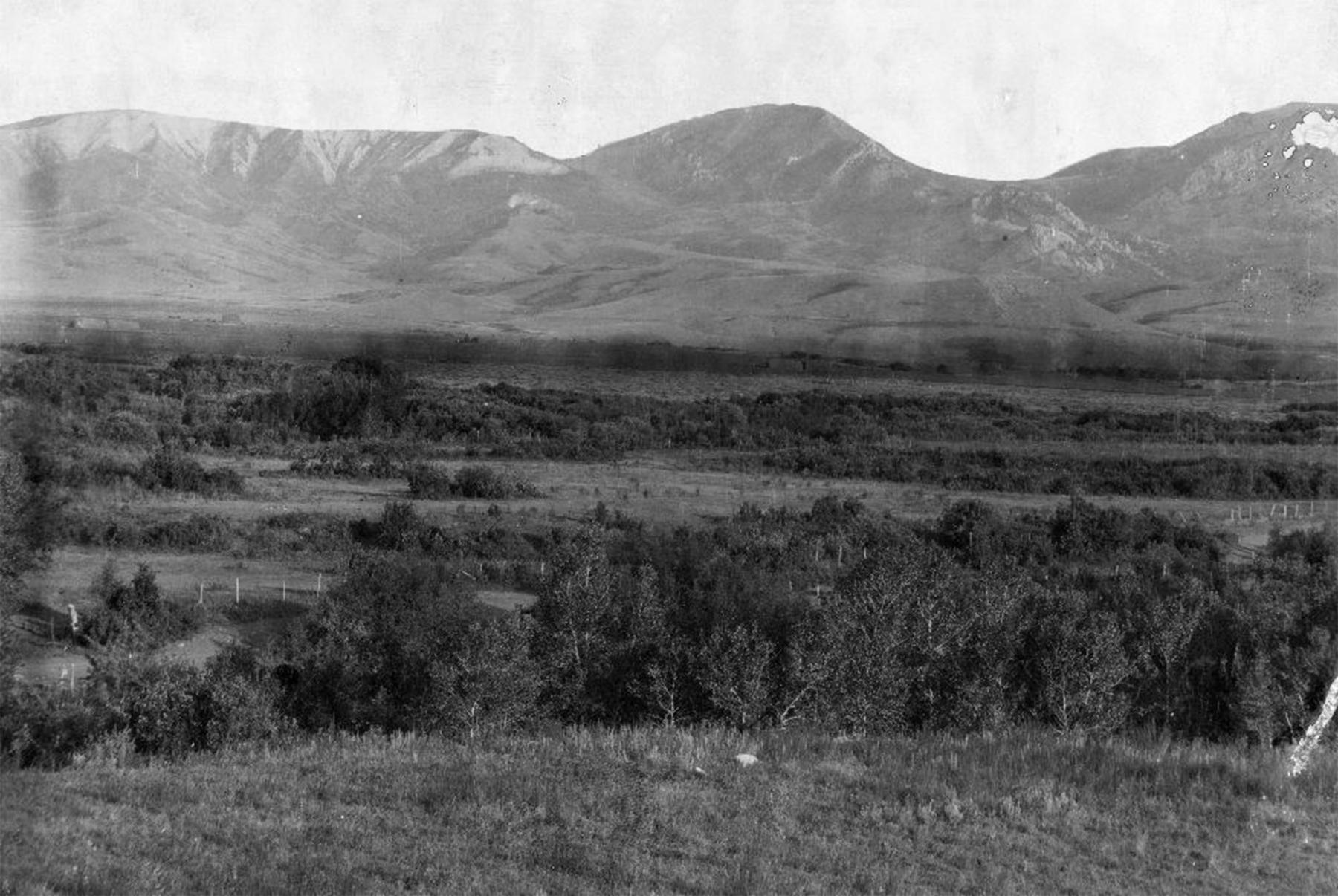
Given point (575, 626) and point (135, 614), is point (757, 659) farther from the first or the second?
point (135, 614)

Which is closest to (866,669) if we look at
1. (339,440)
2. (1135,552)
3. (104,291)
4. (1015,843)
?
(1015,843)

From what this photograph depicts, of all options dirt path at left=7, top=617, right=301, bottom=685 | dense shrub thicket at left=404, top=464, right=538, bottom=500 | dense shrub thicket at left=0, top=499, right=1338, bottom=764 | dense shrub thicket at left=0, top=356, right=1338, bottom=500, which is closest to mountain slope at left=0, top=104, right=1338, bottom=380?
dense shrub thicket at left=0, top=356, right=1338, bottom=500

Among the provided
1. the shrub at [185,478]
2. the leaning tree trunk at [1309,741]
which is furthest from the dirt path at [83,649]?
the leaning tree trunk at [1309,741]

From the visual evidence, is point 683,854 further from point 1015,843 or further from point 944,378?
point 944,378

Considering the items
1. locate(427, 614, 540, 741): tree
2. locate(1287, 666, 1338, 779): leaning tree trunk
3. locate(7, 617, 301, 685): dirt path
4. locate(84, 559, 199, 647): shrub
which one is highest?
locate(1287, 666, 1338, 779): leaning tree trunk

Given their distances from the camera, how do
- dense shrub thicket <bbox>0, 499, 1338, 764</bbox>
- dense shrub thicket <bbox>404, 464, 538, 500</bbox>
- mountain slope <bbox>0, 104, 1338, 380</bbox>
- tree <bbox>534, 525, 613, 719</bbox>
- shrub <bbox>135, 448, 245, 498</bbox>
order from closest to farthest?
1. dense shrub thicket <bbox>0, 499, 1338, 764</bbox>
2. tree <bbox>534, 525, 613, 719</bbox>
3. shrub <bbox>135, 448, 245, 498</bbox>
4. dense shrub thicket <bbox>404, 464, 538, 500</bbox>
5. mountain slope <bbox>0, 104, 1338, 380</bbox>

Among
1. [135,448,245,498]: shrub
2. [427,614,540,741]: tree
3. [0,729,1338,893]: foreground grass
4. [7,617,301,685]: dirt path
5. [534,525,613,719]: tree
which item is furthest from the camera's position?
[135,448,245,498]: shrub

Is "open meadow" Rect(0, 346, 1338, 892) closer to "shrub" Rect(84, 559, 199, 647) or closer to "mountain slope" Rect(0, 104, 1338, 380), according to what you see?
"shrub" Rect(84, 559, 199, 647)
